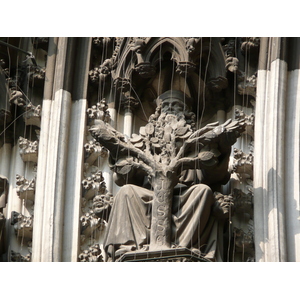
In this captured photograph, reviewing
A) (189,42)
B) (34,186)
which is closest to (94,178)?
(34,186)

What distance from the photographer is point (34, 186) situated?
11594mm

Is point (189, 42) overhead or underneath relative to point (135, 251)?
overhead

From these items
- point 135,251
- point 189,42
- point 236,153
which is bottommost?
point 135,251

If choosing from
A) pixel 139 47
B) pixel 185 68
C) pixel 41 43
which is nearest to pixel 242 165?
pixel 185 68

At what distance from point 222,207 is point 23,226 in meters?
1.50

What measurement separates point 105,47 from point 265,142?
5.23ft

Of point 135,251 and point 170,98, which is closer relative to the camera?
point 135,251

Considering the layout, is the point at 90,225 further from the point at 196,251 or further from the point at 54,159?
the point at 196,251

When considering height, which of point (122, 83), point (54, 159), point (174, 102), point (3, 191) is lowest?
point (3, 191)

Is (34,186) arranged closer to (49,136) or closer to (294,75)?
(49,136)

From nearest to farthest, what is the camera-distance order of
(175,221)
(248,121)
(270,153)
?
1. (175,221)
2. (270,153)
3. (248,121)

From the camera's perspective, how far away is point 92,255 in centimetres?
1123

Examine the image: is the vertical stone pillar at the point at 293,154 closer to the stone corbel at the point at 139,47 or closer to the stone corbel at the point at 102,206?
the stone corbel at the point at 139,47

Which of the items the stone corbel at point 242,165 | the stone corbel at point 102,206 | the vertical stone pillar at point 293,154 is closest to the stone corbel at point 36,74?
the stone corbel at point 102,206
